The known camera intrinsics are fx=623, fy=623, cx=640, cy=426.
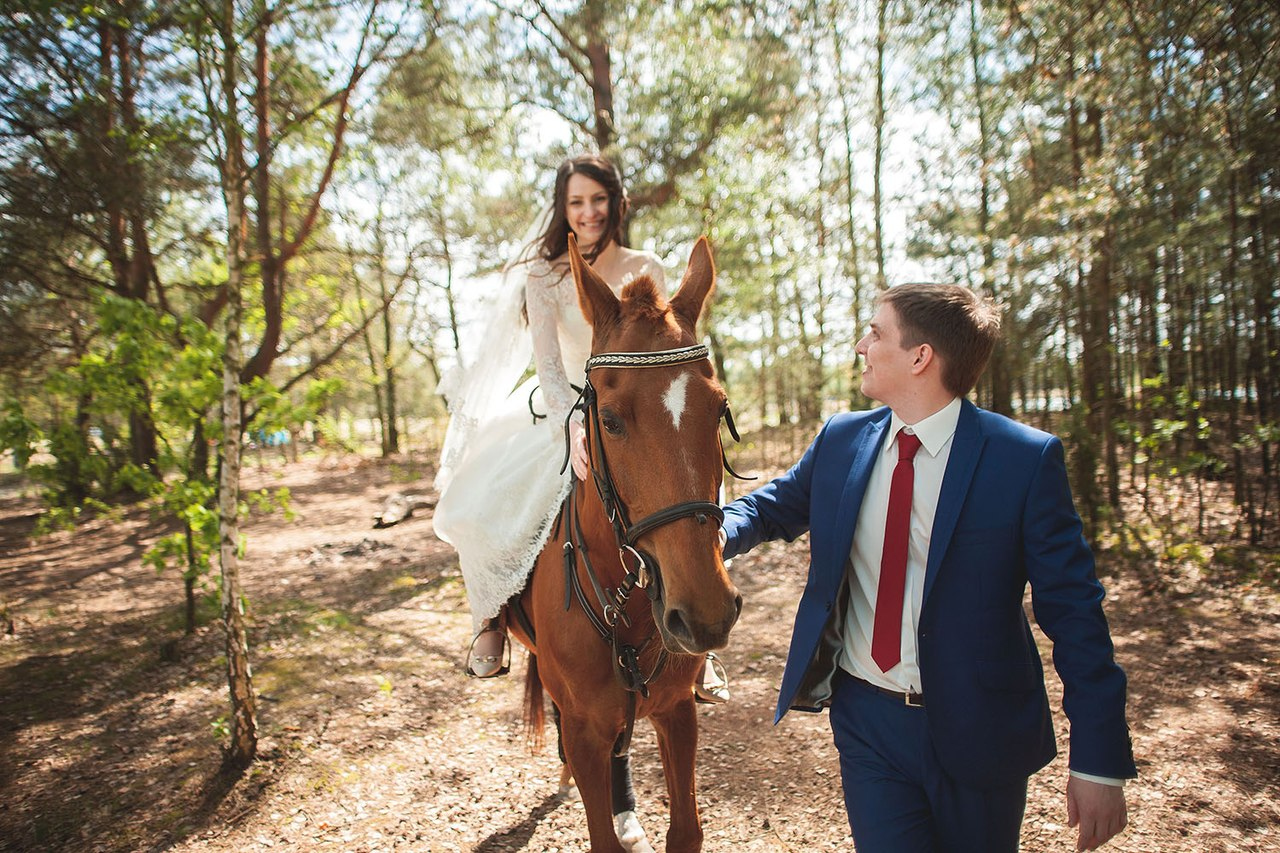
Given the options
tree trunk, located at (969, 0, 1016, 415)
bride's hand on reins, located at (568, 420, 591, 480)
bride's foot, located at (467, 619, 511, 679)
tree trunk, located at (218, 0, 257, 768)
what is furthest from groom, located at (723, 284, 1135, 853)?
tree trunk, located at (969, 0, 1016, 415)

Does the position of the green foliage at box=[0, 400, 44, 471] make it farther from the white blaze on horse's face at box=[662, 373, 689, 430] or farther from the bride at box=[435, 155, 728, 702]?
the white blaze on horse's face at box=[662, 373, 689, 430]

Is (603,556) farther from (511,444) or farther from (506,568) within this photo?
(511,444)

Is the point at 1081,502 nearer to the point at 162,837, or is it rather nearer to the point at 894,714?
the point at 894,714

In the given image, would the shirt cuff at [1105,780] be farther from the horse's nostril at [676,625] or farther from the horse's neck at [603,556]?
the horse's neck at [603,556]

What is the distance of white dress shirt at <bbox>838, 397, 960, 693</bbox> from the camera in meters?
1.88

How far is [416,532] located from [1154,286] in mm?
14810

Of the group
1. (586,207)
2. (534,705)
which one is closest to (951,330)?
(586,207)

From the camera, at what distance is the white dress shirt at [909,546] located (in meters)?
1.88

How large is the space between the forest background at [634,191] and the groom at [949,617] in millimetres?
3078

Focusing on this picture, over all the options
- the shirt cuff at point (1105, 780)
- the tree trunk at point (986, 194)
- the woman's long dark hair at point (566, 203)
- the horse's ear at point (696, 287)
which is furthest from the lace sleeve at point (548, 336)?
the tree trunk at point (986, 194)

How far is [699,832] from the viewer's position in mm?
2740

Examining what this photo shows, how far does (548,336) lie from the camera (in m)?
A: 3.14

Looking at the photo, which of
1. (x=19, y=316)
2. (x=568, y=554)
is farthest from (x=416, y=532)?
(x=568, y=554)

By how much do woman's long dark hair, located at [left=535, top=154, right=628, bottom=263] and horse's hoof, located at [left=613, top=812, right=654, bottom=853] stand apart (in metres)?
3.06
